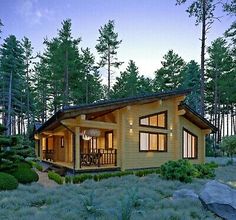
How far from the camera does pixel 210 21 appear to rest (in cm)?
1959

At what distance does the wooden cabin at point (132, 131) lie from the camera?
12500mm

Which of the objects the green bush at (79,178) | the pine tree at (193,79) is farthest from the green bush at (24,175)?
the pine tree at (193,79)

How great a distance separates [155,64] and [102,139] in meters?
27.7

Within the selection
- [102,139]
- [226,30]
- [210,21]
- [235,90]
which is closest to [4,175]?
[102,139]

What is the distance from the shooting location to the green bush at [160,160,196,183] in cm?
1005

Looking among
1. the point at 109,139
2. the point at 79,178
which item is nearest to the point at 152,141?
the point at 109,139

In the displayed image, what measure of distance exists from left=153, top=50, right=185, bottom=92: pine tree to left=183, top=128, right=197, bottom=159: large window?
64.1ft

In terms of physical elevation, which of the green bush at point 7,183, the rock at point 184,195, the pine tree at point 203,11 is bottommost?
the rock at point 184,195

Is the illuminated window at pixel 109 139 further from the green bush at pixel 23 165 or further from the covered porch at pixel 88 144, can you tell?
the green bush at pixel 23 165

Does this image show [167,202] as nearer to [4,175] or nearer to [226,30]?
[4,175]

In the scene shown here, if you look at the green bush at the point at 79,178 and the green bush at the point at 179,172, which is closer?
the green bush at the point at 179,172

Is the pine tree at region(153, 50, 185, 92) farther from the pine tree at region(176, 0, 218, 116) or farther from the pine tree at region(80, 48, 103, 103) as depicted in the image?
the pine tree at region(176, 0, 218, 116)

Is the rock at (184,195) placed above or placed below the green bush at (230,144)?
below

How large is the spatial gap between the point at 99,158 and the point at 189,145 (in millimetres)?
6493
